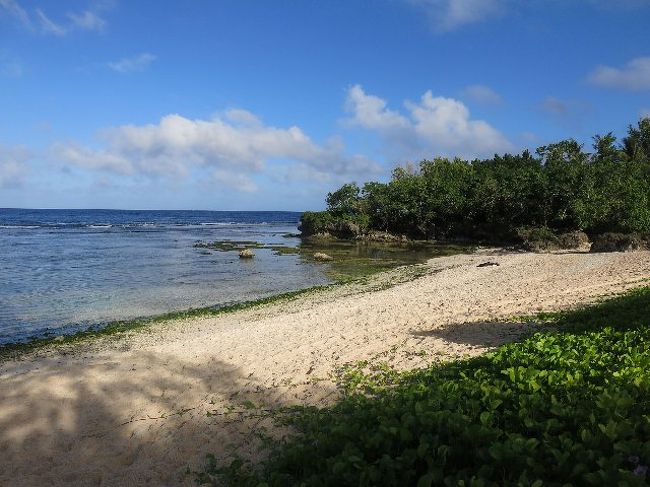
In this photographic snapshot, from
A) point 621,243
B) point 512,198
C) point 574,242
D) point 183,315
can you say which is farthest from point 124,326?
point 512,198

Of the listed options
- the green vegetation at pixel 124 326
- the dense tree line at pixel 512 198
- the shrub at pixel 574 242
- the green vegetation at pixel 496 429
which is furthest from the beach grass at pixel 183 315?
the dense tree line at pixel 512 198

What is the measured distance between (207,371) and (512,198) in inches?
1632

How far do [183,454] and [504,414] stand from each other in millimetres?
4032

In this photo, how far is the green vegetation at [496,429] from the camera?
3.54 m

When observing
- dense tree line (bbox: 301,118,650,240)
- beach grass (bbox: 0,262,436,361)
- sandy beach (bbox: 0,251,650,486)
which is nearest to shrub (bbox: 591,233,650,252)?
dense tree line (bbox: 301,118,650,240)

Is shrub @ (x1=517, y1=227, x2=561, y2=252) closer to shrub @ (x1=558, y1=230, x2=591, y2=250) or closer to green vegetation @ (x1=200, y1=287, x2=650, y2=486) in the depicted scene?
shrub @ (x1=558, y1=230, x2=591, y2=250)

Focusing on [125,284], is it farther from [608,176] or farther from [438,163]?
[438,163]

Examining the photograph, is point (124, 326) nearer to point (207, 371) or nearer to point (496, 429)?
point (207, 371)

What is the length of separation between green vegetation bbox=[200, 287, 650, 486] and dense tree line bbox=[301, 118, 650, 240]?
3121cm

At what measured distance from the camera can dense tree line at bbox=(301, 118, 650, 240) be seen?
127ft

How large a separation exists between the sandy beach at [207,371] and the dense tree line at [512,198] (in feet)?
73.4

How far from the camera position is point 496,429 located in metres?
4.14

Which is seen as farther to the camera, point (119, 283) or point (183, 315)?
point (119, 283)

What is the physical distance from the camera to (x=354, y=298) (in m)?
20.0
